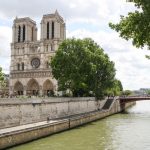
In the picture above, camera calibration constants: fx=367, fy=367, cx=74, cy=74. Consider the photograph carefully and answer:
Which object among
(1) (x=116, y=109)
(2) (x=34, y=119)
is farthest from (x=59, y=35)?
(2) (x=34, y=119)

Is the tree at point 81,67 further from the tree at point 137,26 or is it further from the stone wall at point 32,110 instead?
the tree at point 137,26

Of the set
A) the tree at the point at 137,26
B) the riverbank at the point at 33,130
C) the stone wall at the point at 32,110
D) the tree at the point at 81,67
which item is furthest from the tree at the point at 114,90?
the tree at the point at 137,26

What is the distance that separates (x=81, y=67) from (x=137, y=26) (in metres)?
38.8

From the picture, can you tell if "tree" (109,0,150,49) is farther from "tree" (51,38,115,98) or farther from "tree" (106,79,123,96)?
"tree" (106,79,123,96)

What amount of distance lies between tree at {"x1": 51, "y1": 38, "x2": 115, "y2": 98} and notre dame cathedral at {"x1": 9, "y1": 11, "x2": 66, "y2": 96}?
2195cm

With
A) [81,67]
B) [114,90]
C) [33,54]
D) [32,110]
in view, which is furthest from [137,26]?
[114,90]

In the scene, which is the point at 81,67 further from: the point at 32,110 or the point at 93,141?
the point at 93,141

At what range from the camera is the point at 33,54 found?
86375 mm

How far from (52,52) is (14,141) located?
5826cm

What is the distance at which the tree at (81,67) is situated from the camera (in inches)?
2229

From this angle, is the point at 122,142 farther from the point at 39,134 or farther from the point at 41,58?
the point at 41,58

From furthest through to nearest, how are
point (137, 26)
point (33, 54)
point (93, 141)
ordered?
point (33, 54), point (93, 141), point (137, 26)

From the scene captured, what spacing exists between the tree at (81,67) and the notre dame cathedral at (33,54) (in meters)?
21.9

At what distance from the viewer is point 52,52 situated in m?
83.6
